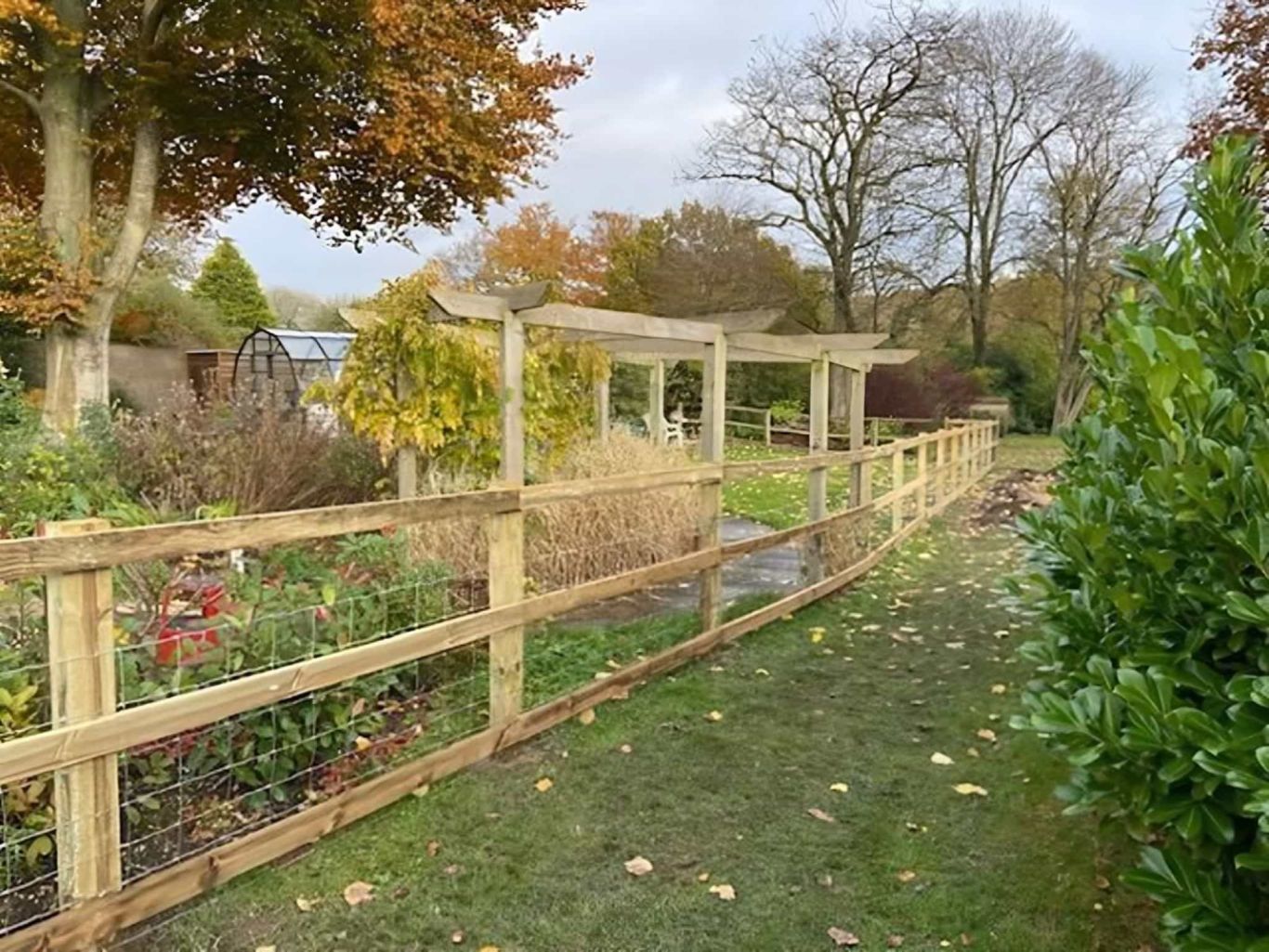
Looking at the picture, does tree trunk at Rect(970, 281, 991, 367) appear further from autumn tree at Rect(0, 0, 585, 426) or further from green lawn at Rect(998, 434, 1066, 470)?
autumn tree at Rect(0, 0, 585, 426)

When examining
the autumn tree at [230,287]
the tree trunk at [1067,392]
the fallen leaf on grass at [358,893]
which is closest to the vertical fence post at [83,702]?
the fallen leaf on grass at [358,893]

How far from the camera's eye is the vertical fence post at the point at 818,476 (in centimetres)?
652

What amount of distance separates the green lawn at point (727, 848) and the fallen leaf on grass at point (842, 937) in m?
0.02

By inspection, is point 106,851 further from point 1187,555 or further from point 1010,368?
point 1010,368

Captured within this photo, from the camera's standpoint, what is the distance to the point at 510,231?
27734mm

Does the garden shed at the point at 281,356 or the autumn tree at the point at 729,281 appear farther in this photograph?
the autumn tree at the point at 729,281

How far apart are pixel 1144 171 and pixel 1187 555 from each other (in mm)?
25790

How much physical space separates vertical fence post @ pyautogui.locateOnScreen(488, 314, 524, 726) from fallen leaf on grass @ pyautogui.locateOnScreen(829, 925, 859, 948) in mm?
1550

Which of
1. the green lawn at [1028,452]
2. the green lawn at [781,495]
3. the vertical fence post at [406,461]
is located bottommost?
the green lawn at [781,495]

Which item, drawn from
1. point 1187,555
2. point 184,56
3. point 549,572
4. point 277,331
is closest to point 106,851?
point 1187,555

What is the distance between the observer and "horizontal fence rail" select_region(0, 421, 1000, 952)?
6.97ft

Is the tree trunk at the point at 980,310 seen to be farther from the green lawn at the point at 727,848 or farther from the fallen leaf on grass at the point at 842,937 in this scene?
the fallen leaf on grass at the point at 842,937

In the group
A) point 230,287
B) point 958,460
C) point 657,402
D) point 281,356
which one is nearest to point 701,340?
point 657,402

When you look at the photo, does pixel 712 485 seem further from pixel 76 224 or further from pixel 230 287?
pixel 230 287
